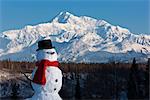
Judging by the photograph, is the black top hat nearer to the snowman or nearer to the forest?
the snowman

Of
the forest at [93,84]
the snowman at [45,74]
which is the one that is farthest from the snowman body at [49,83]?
the forest at [93,84]

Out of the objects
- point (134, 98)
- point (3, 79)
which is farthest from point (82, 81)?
point (134, 98)

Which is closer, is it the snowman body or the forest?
the snowman body

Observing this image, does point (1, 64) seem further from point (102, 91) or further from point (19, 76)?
point (102, 91)

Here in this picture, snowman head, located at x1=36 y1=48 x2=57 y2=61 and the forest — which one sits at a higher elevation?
snowman head, located at x1=36 y1=48 x2=57 y2=61

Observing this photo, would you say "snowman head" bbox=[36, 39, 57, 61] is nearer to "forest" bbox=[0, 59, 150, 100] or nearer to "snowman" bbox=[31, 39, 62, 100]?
"snowman" bbox=[31, 39, 62, 100]

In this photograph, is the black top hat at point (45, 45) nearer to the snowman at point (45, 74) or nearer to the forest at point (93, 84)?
the snowman at point (45, 74)

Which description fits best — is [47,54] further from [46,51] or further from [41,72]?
[41,72]

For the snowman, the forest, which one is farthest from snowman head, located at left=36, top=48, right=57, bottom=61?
the forest

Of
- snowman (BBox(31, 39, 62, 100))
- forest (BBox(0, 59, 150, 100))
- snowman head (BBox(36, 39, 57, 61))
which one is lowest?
forest (BBox(0, 59, 150, 100))

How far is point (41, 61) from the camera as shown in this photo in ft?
42.9

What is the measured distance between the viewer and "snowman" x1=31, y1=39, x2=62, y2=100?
13.0 m

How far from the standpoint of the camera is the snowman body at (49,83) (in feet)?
42.4

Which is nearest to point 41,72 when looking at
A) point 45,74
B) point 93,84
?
point 45,74
